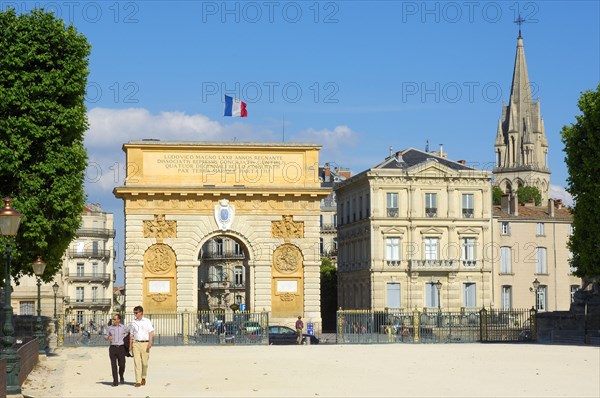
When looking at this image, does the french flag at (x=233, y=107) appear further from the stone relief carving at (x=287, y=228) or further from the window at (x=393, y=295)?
the window at (x=393, y=295)

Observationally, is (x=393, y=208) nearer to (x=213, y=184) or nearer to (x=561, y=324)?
(x=213, y=184)

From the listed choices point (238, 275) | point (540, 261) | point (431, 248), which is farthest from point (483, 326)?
point (238, 275)

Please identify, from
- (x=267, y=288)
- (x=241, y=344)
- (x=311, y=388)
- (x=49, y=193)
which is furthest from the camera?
(x=267, y=288)

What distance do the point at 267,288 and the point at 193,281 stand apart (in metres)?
3.60

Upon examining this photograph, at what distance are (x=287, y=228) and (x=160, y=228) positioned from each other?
617 cm

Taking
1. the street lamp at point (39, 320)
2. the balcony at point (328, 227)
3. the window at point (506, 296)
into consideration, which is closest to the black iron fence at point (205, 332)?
the street lamp at point (39, 320)

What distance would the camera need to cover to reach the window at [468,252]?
243 ft

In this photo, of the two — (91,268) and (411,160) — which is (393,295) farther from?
(91,268)

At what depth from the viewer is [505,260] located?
78.0m

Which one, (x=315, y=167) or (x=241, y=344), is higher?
(x=315, y=167)

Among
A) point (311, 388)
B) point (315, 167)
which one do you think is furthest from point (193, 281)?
point (311, 388)

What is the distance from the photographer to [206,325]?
53000mm

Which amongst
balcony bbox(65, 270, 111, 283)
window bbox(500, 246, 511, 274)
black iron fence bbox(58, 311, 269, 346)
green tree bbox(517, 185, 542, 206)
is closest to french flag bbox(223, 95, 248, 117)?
black iron fence bbox(58, 311, 269, 346)

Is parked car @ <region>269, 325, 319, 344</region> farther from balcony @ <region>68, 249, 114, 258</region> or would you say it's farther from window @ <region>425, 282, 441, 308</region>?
balcony @ <region>68, 249, 114, 258</region>
